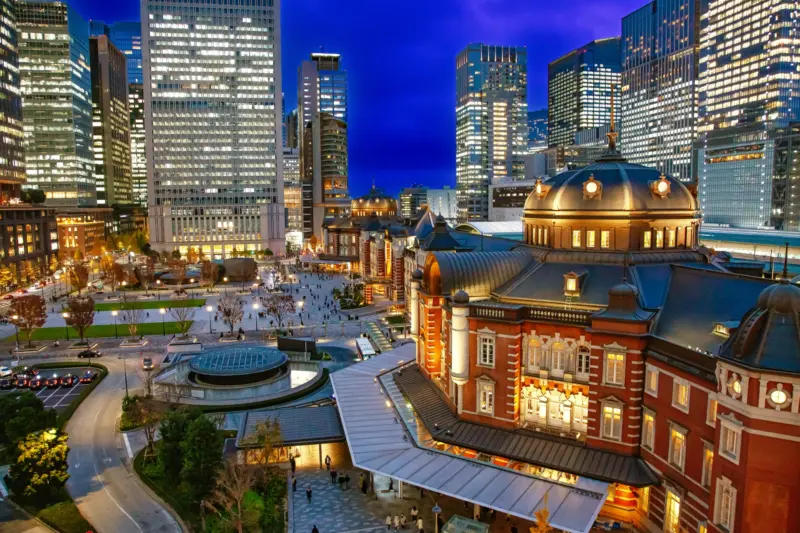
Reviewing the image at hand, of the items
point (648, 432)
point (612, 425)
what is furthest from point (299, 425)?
point (648, 432)

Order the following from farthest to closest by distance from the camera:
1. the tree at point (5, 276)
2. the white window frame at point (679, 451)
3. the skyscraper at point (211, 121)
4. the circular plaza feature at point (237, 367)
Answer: the skyscraper at point (211, 121) → the tree at point (5, 276) → the circular plaza feature at point (237, 367) → the white window frame at point (679, 451)

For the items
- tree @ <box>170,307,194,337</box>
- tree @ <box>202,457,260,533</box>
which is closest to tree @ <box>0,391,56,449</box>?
tree @ <box>202,457,260,533</box>

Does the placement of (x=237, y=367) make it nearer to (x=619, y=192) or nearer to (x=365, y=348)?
(x=365, y=348)

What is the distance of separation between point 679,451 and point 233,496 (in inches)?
1013

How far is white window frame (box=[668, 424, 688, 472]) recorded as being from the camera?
106ft

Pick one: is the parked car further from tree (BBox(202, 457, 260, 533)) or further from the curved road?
tree (BBox(202, 457, 260, 533))

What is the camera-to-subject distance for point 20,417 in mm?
40688

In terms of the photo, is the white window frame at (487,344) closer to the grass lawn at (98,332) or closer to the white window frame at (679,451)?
the white window frame at (679,451)

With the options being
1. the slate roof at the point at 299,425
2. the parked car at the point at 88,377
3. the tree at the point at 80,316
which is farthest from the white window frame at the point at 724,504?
the tree at the point at 80,316

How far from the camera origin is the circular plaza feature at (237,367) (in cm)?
5941

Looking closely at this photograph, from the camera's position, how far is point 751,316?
90.4ft

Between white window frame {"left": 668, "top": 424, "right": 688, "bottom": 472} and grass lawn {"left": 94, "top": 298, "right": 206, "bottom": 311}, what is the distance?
9032 centimetres

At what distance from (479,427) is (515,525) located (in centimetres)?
772

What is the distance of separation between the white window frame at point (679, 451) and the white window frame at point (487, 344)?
12.2 metres
